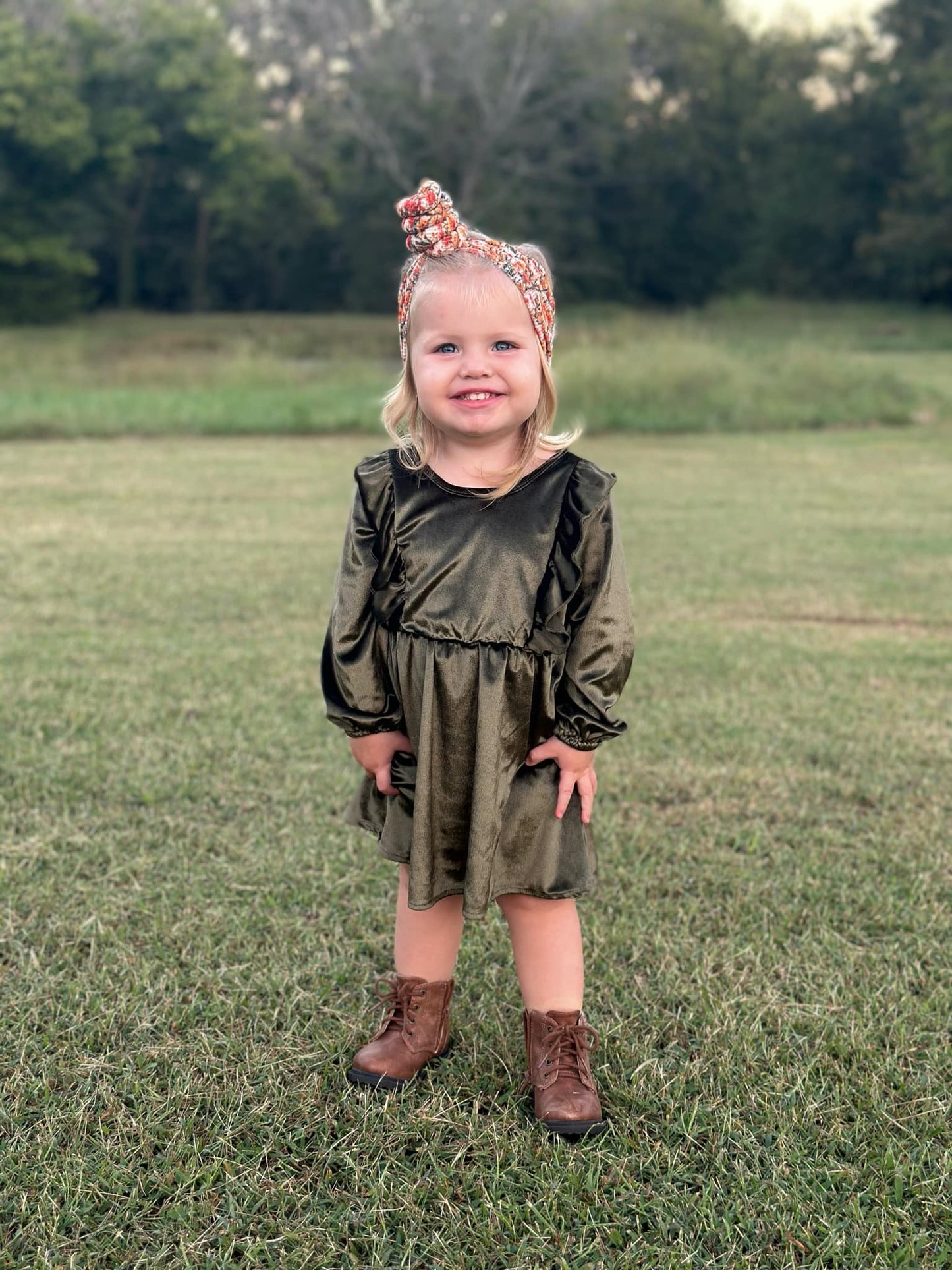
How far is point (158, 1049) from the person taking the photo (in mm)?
1964

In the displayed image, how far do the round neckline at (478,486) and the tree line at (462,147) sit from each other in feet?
95.5

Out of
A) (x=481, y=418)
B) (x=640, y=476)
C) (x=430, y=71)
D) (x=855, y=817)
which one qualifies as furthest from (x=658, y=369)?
(x=430, y=71)

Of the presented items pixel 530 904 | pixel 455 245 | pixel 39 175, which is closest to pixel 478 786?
pixel 530 904

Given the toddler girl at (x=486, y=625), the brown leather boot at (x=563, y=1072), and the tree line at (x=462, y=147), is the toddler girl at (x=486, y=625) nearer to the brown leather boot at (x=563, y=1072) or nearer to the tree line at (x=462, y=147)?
the brown leather boot at (x=563, y=1072)

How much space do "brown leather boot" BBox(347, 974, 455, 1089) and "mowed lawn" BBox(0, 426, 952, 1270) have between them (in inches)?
1.4

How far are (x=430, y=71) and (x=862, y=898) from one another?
3398 cm

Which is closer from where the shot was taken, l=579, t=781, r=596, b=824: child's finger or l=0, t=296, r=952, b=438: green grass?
l=579, t=781, r=596, b=824: child's finger

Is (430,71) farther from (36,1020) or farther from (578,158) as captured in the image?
(36,1020)

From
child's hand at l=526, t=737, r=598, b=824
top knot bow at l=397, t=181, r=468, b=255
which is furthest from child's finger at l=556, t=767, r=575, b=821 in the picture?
top knot bow at l=397, t=181, r=468, b=255

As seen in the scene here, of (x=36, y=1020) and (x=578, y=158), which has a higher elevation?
(x=578, y=158)

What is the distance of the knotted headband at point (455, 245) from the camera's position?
177 centimetres

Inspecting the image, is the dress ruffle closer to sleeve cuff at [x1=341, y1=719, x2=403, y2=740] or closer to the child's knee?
sleeve cuff at [x1=341, y1=719, x2=403, y2=740]

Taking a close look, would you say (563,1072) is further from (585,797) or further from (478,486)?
(478,486)

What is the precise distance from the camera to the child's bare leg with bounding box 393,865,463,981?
195 cm
